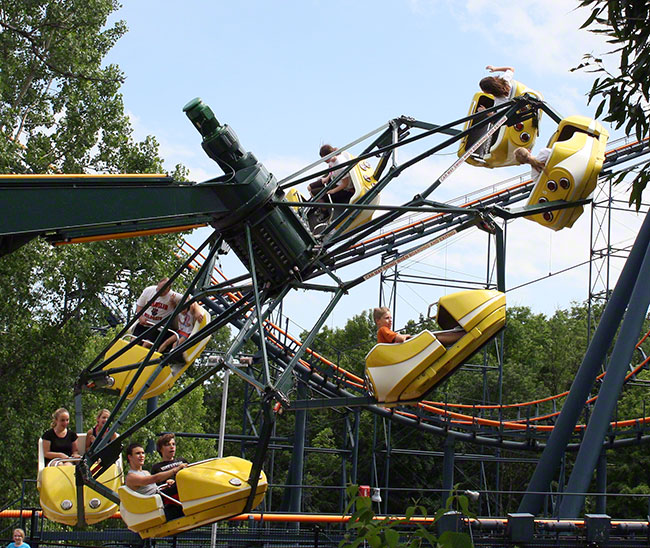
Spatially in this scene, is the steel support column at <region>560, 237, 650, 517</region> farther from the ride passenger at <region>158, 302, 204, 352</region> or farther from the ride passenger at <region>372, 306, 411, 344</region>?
the ride passenger at <region>158, 302, 204, 352</region>

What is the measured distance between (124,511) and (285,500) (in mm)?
13305

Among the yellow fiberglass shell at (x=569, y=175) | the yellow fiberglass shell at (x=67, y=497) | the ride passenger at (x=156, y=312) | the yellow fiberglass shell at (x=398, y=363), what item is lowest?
the yellow fiberglass shell at (x=67, y=497)

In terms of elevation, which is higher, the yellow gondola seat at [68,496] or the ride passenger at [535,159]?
the ride passenger at [535,159]

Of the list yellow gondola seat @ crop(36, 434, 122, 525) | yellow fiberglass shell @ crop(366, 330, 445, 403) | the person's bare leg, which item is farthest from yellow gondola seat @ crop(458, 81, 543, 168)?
yellow gondola seat @ crop(36, 434, 122, 525)

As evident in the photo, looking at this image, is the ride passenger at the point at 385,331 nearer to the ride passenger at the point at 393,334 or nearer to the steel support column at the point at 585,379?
the ride passenger at the point at 393,334

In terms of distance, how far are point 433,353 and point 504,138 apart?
1549mm

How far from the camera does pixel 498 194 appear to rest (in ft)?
50.4

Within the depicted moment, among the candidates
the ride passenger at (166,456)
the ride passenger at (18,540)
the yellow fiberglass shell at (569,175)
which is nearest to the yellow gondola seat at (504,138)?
the yellow fiberglass shell at (569,175)

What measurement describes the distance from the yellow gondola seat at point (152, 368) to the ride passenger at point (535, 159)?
2.05 m

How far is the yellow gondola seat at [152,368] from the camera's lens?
530 cm

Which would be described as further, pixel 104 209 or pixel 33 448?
pixel 33 448

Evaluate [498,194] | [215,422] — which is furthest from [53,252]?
[215,422]

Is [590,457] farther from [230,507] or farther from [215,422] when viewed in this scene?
[215,422]

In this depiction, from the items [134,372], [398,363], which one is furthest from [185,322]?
[398,363]
